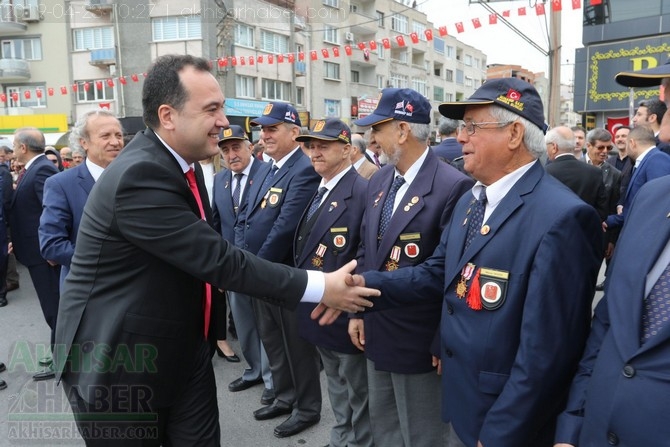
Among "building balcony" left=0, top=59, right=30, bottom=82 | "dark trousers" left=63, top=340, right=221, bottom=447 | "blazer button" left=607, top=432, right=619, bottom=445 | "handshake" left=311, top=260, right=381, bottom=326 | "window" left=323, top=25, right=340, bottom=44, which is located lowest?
"dark trousers" left=63, top=340, right=221, bottom=447

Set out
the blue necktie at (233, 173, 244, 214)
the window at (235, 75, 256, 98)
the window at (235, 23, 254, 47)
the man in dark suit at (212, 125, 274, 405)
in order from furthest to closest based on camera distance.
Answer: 1. the window at (235, 75, 256, 98)
2. the window at (235, 23, 254, 47)
3. the blue necktie at (233, 173, 244, 214)
4. the man in dark suit at (212, 125, 274, 405)

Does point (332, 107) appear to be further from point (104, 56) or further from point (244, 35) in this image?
point (104, 56)

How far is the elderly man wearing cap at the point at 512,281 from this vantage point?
1.67 meters

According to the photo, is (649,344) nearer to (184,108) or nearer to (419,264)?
(419,264)

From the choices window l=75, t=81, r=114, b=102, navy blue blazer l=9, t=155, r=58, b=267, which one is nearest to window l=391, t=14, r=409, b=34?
window l=75, t=81, r=114, b=102

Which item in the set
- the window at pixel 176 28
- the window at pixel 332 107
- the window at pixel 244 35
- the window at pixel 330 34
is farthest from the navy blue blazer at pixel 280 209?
the window at pixel 330 34

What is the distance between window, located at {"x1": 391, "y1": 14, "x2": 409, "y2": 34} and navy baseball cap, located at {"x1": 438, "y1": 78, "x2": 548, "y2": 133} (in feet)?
133

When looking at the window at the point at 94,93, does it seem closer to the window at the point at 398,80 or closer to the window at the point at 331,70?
the window at the point at 331,70

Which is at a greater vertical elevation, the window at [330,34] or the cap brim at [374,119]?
the window at [330,34]

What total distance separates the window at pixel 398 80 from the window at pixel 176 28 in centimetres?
1789

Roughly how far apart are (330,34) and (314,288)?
3285 cm

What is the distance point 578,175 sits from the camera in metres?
5.12

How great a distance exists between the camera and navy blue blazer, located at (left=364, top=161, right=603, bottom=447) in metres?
1.66

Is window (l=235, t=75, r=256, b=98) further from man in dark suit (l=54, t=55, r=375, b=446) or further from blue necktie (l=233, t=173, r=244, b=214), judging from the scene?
man in dark suit (l=54, t=55, r=375, b=446)
